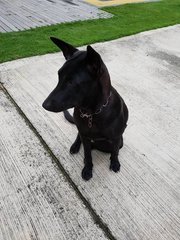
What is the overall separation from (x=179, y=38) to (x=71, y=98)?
461 cm

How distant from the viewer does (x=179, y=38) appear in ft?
19.5

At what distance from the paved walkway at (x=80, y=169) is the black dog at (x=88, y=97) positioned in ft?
0.91

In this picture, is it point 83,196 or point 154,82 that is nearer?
point 83,196

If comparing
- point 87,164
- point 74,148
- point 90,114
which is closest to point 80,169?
point 87,164

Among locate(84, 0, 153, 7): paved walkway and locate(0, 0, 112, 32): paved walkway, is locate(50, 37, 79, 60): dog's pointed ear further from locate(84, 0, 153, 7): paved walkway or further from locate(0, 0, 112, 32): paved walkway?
locate(84, 0, 153, 7): paved walkway

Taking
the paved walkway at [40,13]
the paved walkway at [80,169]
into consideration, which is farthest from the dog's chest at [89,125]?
the paved walkway at [40,13]

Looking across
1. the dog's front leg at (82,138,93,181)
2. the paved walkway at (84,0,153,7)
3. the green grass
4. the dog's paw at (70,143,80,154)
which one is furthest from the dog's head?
the paved walkway at (84,0,153,7)

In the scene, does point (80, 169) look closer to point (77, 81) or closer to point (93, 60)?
point (77, 81)

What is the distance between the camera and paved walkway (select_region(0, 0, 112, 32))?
663 cm

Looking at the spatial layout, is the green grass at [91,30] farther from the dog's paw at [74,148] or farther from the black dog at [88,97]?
the black dog at [88,97]

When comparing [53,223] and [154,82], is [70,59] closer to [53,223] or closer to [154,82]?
[53,223]

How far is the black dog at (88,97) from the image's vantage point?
194 centimetres

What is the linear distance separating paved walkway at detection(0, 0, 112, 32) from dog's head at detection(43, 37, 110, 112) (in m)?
4.75

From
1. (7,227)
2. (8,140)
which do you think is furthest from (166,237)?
(8,140)
